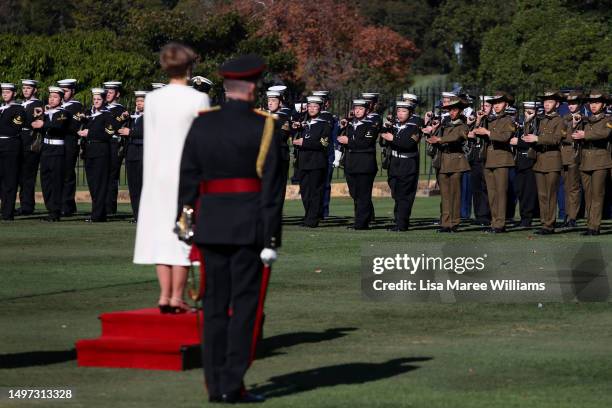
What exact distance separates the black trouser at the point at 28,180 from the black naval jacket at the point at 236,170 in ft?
56.4

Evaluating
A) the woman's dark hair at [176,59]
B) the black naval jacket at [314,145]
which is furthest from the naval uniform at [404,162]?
the woman's dark hair at [176,59]

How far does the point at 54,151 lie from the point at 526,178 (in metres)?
7.30

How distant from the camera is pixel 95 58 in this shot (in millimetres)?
48375

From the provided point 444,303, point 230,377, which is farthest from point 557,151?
point 230,377

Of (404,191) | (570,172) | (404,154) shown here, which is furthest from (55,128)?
(570,172)

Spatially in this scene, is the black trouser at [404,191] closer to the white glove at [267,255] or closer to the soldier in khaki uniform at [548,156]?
the soldier in khaki uniform at [548,156]

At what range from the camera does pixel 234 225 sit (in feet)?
32.7

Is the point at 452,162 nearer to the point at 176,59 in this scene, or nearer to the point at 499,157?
the point at 499,157

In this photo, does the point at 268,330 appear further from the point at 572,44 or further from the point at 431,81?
the point at 431,81

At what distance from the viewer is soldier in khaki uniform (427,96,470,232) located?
23.5 meters

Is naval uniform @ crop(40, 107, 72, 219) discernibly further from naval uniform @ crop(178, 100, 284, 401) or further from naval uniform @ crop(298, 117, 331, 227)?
naval uniform @ crop(178, 100, 284, 401)

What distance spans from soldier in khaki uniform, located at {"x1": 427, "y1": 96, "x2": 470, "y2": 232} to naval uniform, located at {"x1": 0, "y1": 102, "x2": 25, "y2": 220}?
6.60 meters

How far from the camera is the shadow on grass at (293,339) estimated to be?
12.2 m

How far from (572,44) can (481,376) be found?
134ft
